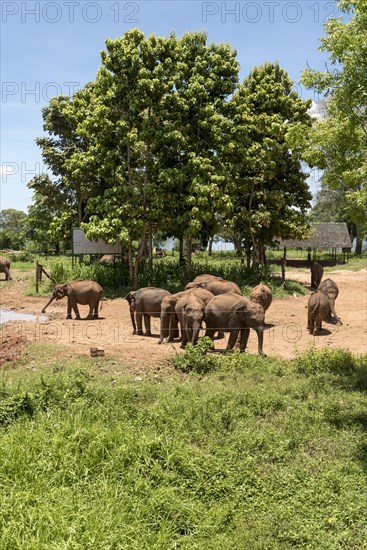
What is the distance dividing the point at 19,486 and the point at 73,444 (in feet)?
3.31

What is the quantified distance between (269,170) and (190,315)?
17155 millimetres

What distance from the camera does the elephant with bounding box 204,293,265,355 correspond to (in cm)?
1253

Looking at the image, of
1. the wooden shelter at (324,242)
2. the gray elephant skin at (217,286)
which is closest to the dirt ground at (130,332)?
the gray elephant skin at (217,286)

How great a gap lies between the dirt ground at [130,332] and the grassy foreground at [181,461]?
2200 mm

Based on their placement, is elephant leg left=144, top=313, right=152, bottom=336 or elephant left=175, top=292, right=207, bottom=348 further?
elephant leg left=144, top=313, right=152, bottom=336

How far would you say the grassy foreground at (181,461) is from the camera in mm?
5570

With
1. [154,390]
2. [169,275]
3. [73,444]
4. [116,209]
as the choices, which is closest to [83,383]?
[154,390]

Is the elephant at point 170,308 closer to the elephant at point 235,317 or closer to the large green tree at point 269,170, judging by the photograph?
the elephant at point 235,317

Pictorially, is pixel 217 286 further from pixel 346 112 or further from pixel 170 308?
pixel 346 112

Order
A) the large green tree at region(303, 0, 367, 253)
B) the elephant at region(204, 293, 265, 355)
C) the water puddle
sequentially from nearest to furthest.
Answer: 1. the large green tree at region(303, 0, 367, 253)
2. the elephant at region(204, 293, 265, 355)
3. the water puddle

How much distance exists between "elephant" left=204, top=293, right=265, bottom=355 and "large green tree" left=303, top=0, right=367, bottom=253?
3.24 m

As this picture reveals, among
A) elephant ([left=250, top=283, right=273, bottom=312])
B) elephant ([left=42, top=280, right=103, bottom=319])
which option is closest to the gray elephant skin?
elephant ([left=250, top=283, right=273, bottom=312])

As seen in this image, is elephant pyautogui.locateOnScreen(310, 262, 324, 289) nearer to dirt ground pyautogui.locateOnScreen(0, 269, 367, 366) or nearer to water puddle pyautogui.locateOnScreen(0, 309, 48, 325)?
dirt ground pyautogui.locateOnScreen(0, 269, 367, 366)

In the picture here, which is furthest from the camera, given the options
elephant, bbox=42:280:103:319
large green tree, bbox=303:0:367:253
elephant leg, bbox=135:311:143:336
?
elephant, bbox=42:280:103:319
